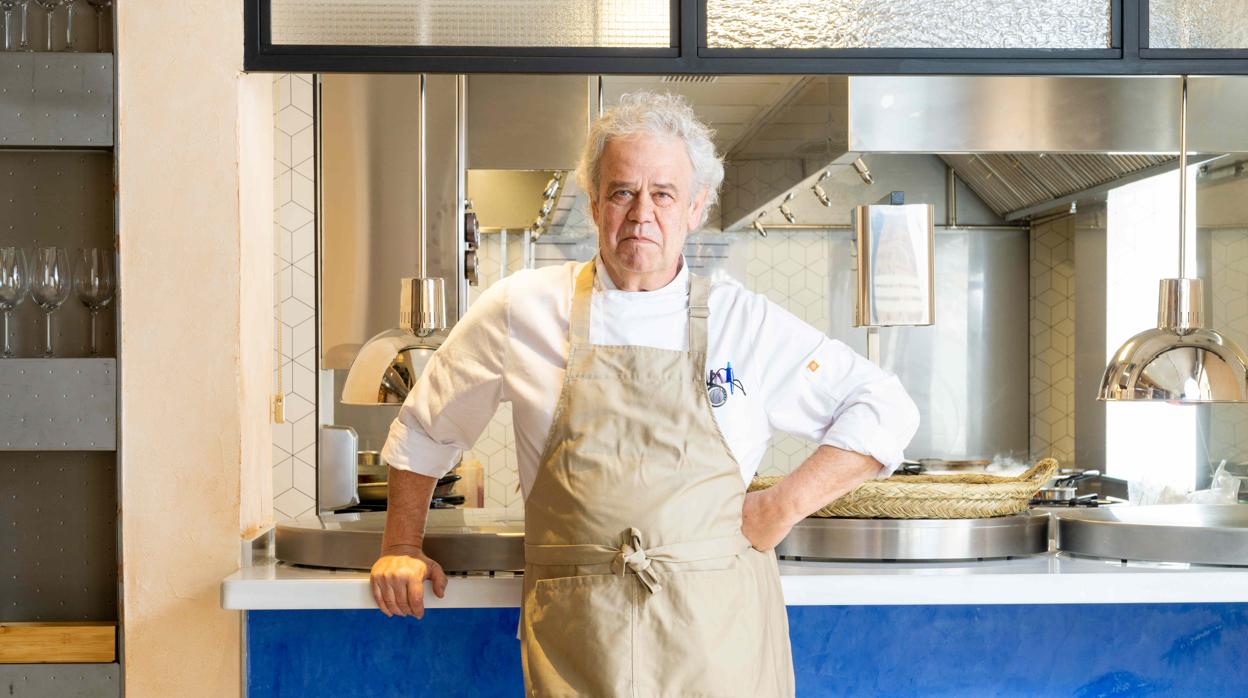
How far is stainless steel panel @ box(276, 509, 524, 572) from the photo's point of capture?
2246 millimetres

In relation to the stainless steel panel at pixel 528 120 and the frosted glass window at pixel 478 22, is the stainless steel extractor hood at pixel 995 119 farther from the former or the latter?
the stainless steel panel at pixel 528 120

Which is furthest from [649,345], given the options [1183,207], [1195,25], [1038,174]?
[1038,174]

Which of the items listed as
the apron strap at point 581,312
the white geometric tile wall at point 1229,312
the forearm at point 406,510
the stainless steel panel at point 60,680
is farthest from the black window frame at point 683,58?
the white geometric tile wall at point 1229,312

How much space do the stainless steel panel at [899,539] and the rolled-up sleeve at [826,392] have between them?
0.31 meters

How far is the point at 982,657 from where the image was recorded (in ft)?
8.08

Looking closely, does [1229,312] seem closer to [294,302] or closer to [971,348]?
[971,348]

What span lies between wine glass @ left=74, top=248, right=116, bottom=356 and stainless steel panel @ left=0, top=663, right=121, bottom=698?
2.41ft

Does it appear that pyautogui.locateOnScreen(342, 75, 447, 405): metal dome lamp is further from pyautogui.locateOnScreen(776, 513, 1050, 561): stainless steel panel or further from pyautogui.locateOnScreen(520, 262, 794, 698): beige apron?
pyautogui.locateOnScreen(776, 513, 1050, 561): stainless steel panel

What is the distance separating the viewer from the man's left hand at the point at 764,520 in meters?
2.01

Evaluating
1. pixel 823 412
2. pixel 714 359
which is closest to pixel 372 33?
pixel 714 359

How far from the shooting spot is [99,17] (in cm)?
254

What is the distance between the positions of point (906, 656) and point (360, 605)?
3.59 feet

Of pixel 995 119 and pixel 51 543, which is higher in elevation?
pixel 995 119

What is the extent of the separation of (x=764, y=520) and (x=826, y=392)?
242 mm
